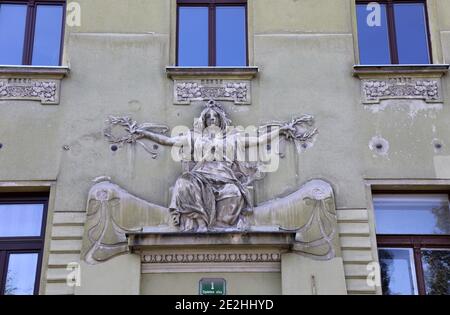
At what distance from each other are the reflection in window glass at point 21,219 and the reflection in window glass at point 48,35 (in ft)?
7.72

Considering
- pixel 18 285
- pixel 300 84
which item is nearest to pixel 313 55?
pixel 300 84


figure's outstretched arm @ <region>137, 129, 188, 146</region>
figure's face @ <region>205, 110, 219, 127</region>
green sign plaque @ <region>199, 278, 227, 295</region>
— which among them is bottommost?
green sign plaque @ <region>199, 278, 227, 295</region>

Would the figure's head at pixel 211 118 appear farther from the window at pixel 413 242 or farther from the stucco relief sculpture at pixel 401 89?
the window at pixel 413 242

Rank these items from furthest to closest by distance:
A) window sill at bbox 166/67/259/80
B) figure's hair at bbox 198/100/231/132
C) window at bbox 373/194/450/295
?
window sill at bbox 166/67/259/80, figure's hair at bbox 198/100/231/132, window at bbox 373/194/450/295

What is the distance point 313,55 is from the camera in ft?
38.0

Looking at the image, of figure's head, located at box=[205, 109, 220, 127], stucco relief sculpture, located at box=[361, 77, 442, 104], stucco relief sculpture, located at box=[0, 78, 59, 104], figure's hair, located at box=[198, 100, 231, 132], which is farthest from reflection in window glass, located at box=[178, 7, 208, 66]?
stucco relief sculpture, located at box=[361, 77, 442, 104]

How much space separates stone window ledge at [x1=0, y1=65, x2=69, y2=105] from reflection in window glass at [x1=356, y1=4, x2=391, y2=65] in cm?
464

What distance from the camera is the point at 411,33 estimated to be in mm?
11906

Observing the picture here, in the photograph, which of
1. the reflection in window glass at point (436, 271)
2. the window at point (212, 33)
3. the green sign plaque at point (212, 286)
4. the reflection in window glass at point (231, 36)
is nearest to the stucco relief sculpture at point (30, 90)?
the window at point (212, 33)

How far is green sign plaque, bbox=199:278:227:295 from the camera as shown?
9969 mm

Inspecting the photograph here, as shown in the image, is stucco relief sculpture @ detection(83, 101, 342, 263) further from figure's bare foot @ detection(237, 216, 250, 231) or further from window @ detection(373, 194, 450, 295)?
window @ detection(373, 194, 450, 295)

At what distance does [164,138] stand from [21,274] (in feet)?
9.07

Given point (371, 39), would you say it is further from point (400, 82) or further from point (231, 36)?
point (231, 36)

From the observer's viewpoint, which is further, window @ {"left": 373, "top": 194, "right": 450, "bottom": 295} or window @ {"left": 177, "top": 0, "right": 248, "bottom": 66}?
window @ {"left": 177, "top": 0, "right": 248, "bottom": 66}
